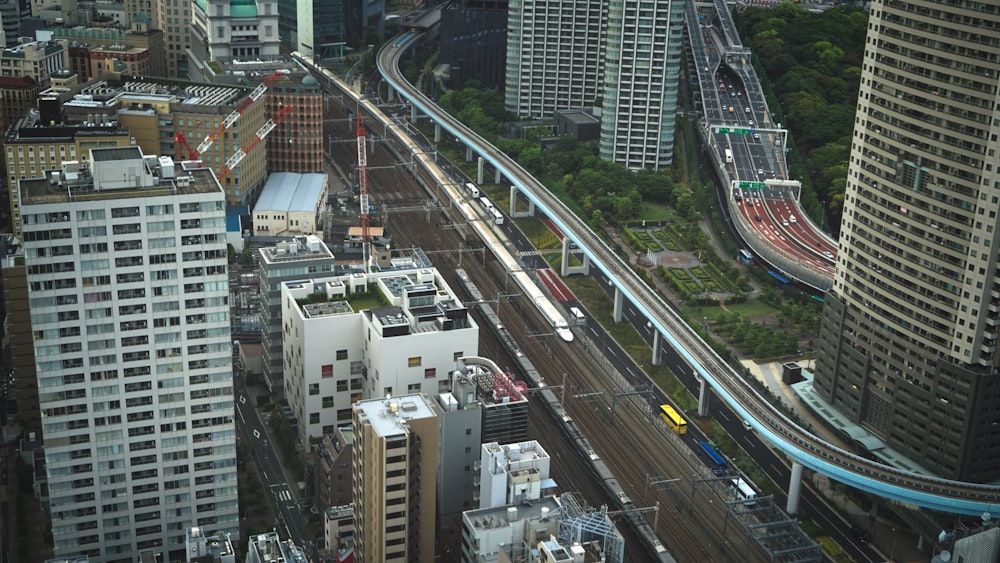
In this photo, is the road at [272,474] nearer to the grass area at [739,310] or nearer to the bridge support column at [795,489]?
the bridge support column at [795,489]

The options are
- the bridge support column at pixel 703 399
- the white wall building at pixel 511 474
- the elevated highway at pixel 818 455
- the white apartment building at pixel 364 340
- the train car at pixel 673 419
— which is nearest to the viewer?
the white wall building at pixel 511 474

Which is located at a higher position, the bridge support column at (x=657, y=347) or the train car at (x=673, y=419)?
the bridge support column at (x=657, y=347)

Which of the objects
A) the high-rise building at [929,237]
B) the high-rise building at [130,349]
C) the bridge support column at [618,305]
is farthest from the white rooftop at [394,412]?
the bridge support column at [618,305]

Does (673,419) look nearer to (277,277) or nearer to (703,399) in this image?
(703,399)

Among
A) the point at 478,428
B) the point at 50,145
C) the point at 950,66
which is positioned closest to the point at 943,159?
the point at 950,66

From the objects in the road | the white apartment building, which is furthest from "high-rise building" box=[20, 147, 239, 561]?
the white apartment building

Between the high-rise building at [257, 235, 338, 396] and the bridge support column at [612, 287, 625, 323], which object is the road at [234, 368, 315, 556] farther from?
the bridge support column at [612, 287, 625, 323]
